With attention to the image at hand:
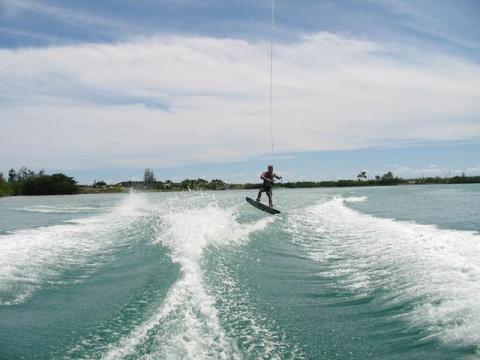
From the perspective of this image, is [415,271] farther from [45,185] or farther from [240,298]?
[45,185]

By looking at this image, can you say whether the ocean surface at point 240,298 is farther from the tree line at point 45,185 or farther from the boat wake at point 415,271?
the tree line at point 45,185

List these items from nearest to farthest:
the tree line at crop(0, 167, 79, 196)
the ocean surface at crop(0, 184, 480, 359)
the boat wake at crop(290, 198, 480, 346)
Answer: the ocean surface at crop(0, 184, 480, 359)
the boat wake at crop(290, 198, 480, 346)
the tree line at crop(0, 167, 79, 196)

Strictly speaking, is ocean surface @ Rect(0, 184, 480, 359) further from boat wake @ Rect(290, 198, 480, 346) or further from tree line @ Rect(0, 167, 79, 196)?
tree line @ Rect(0, 167, 79, 196)

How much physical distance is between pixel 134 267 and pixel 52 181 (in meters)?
84.8

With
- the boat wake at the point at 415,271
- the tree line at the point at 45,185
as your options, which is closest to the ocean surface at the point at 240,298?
the boat wake at the point at 415,271

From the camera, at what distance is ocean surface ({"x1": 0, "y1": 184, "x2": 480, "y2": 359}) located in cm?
493

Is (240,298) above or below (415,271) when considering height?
below

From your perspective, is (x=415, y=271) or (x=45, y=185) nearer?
(x=415, y=271)

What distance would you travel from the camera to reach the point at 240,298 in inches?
269

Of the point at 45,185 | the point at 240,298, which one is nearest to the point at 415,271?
the point at 240,298

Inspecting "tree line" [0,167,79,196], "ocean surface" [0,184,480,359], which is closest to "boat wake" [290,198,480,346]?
"ocean surface" [0,184,480,359]

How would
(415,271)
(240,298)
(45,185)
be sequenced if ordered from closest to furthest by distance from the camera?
(240,298)
(415,271)
(45,185)

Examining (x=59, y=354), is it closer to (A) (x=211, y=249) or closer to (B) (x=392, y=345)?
(B) (x=392, y=345)

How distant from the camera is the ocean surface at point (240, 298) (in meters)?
4.93
